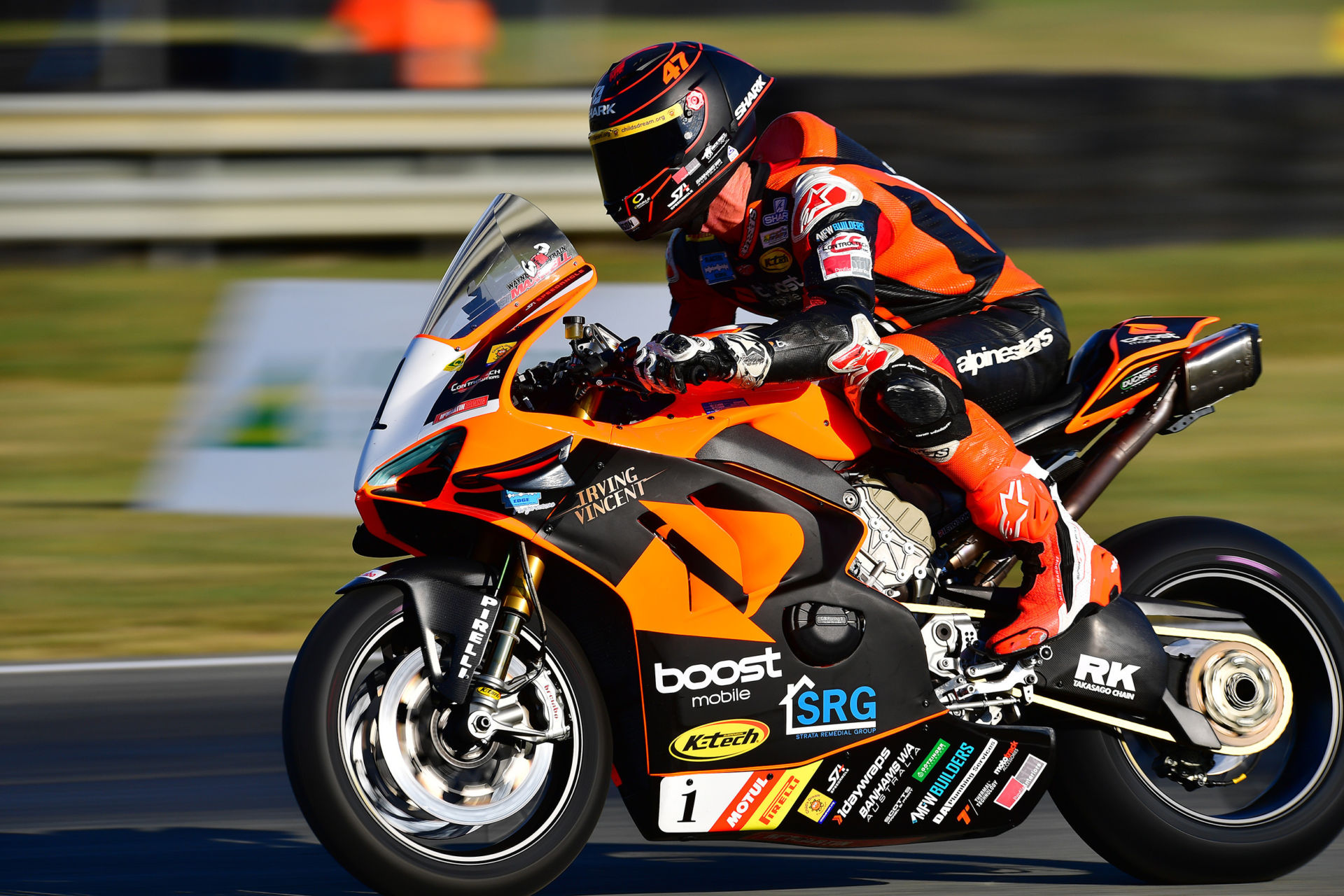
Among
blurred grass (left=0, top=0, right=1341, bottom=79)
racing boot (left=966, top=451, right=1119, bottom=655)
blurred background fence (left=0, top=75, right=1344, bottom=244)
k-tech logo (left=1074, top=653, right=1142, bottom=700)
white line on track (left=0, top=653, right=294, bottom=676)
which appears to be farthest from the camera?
blurred grass (left=0, top=0, right=1341, bottom=79)

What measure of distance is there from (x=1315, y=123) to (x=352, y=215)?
6.32m

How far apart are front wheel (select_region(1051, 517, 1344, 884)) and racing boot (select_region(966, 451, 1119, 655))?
10.3 inches

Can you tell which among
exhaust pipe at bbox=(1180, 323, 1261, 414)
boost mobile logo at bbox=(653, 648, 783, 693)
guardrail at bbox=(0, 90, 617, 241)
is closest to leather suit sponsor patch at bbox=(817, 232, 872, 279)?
boost mobile logo at bbox=(653, 648, 783, 693)

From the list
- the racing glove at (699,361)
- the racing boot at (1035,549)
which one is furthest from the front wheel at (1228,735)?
the racing glove at (699,361)

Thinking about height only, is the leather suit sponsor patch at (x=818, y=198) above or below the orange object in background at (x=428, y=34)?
above

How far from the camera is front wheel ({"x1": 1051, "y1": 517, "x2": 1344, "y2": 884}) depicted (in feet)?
13.3

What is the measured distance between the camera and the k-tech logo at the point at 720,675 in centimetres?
373

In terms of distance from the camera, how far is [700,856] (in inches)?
168

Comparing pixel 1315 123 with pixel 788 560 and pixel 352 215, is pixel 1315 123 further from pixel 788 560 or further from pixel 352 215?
pixel 788 560

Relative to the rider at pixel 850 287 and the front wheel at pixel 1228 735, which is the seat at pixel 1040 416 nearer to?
the rider at pixel 850 287

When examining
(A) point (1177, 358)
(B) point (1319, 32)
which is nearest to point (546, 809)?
(A) point (1177, 358)

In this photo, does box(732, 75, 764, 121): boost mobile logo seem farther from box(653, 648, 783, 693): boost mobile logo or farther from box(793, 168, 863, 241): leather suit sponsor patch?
box(653, 648, 783, 693): boost mobile logo

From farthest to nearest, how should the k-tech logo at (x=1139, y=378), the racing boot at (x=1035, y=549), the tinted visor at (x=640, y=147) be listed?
the k-tech logo at (x=1139, y=378), the racing boot at (x=1035, y=549), the tinted visor at (x=640, y=147)

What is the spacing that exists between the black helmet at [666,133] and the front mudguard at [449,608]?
0.86 m
